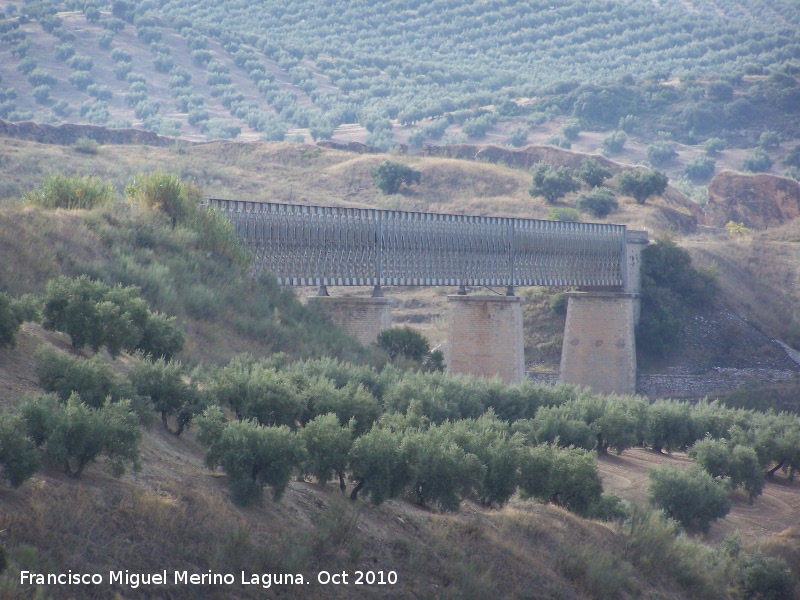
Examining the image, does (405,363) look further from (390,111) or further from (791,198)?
(390,111)

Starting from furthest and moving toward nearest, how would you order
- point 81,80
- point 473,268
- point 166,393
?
point 81,80
point 473,268
point 166,393

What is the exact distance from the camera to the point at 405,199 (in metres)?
67.2

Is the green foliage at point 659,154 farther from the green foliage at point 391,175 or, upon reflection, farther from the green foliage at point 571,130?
the green foliage at point 391,175

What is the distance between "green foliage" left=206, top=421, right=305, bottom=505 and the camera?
1205 cm

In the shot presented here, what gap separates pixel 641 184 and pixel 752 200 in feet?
39.4

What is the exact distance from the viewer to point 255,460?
1221 centimetres

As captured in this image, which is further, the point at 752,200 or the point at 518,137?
the point at 518,137

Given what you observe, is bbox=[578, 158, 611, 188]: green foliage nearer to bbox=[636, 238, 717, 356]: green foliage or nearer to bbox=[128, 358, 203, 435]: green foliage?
bbox=[636, 238, 717, 356]: green foliage

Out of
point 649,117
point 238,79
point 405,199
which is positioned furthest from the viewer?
point 238,79

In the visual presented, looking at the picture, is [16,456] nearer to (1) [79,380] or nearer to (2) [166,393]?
(1) [79,380]

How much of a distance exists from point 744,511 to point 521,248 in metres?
18.6

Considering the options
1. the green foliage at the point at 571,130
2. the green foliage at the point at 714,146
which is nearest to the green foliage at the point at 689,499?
the green foliage at the point at 571,130

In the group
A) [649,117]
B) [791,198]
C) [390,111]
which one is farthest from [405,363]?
[390,111]

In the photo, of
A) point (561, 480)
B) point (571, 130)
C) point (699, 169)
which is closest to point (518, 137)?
point (571, 130)
